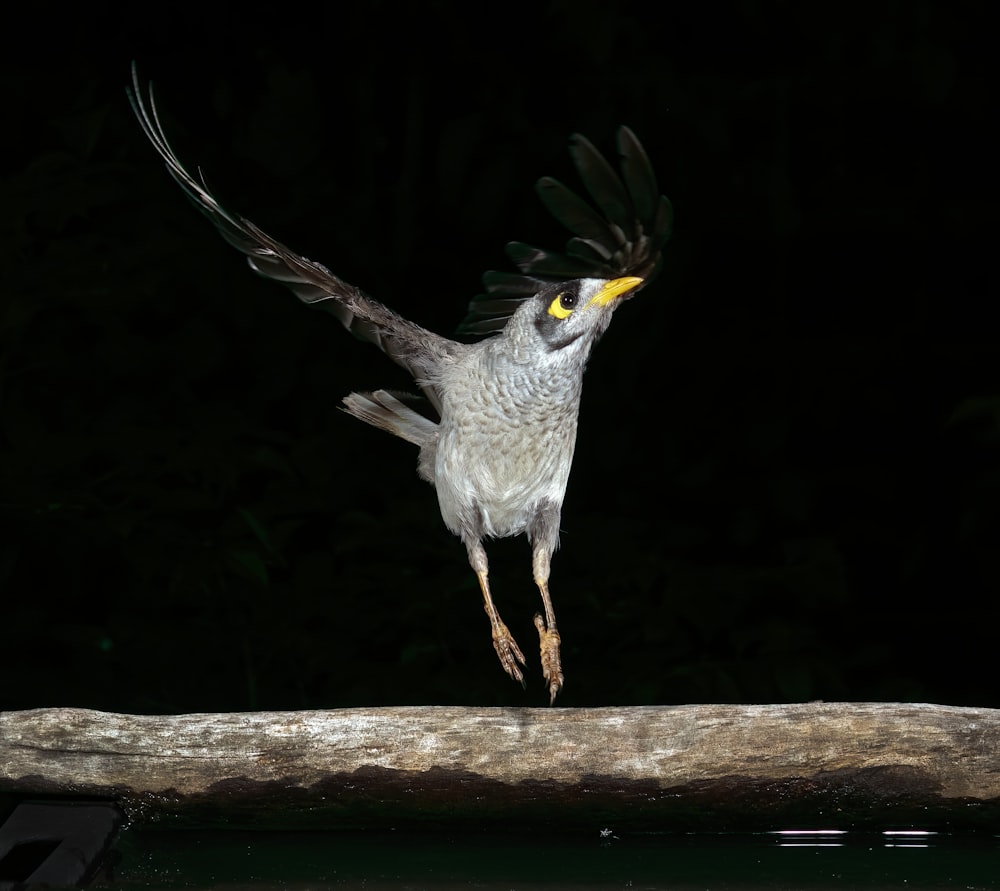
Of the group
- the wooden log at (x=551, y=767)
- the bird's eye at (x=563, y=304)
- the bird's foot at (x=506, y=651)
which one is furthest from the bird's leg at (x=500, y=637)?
the bird's eye at (x=563, y=304)

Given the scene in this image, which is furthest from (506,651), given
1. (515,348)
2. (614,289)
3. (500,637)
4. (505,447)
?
(614,289)

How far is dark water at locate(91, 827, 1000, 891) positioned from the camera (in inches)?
72.1

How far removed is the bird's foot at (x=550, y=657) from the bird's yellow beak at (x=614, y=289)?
1.66 ft

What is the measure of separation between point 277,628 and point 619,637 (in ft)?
2.51

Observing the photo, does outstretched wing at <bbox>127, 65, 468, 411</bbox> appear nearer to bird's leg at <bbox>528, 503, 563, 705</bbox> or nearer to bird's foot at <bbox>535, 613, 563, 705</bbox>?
bird's leg at <bbox>528, 503, 563, 705</bbox>

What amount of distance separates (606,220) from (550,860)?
918 mm

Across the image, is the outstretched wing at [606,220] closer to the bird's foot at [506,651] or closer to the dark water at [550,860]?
the bird's foot at [506,651]

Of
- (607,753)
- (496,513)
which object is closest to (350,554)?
(496,513)

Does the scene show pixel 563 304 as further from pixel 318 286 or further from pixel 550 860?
pixel 550 860

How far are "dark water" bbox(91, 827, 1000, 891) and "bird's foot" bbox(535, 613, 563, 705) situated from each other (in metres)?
0.24

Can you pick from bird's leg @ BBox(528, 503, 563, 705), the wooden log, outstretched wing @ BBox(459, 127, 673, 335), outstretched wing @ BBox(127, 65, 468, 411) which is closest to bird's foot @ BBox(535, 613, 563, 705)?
bird's leg @ BBox(528, 503, 563, 705)

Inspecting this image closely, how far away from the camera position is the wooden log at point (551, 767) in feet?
6.54

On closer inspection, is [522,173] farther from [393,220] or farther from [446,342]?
[446,342]

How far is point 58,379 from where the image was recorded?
305cm
